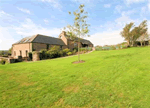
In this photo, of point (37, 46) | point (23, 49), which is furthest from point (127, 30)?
point (23, 49)

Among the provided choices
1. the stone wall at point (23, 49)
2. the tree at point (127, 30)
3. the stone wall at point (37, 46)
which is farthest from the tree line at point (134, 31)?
the stone wall at point (23, 49)

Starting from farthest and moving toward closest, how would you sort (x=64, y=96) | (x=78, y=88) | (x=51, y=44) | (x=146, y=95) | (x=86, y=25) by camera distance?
(x=51, y=44)
(x=86, y=25)
(x=78, y=88)
(x=64, y=96)
(x=146, y=95)

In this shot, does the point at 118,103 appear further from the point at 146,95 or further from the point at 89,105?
the point at 146,95

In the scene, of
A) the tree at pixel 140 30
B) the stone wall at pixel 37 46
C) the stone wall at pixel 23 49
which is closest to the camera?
the stone wall at pixel 37 46

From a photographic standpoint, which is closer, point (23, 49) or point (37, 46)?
point (37, 46)

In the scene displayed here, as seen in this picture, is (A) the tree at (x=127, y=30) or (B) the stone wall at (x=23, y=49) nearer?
(B) the stone wall at (x=23, y=49)

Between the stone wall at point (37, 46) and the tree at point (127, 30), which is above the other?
the tree at point (127, 30)

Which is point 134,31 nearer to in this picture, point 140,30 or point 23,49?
point 140,30

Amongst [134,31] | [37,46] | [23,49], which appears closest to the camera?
[37,46]

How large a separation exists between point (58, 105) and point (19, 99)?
6.19 feet

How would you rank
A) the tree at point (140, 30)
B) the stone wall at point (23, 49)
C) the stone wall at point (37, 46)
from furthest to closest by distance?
1. the tree at point (140, 30)
2. the stone wall at point (23, 49)
3. the stone wall at point (37, 46)

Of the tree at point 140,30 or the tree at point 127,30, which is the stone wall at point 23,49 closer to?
the tree at point 127,30

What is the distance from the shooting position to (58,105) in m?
3.37

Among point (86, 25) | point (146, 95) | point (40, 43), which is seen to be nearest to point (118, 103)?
point (146, 95)
